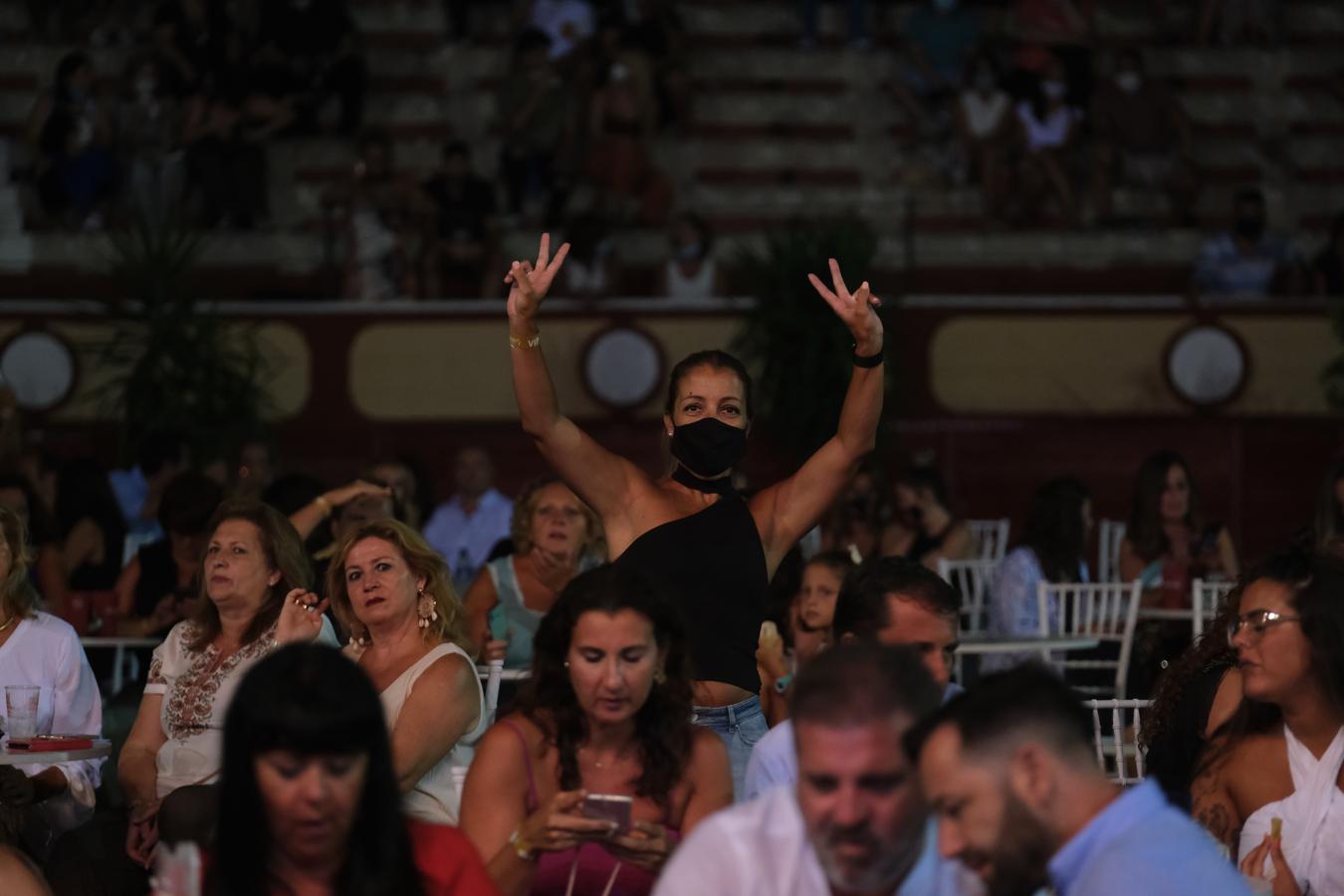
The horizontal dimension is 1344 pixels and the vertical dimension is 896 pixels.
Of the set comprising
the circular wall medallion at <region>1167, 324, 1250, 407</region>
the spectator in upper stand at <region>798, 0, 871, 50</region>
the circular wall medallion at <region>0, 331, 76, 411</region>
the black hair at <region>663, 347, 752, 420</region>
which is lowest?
the black hair at <region>663, 347, 752, 420</region>

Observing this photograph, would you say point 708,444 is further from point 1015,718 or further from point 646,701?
point 1015,718

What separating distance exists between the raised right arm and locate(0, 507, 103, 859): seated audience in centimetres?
152

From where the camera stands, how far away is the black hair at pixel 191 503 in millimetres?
7184

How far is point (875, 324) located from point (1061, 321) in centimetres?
821

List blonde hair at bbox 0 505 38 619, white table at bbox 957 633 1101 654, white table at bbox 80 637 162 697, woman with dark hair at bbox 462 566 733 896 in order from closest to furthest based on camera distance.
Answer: woman with dark hair at bbox 462 566 733 896
blonde hair at bbox 0 505 38 619
white table at bbox 80 637 162 697
white table at bbox 957 633 1101 654

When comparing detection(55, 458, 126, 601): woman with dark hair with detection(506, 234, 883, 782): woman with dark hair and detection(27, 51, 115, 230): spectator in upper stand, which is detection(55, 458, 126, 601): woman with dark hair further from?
detection(27, 51, 115, 230): spectator in upper stand

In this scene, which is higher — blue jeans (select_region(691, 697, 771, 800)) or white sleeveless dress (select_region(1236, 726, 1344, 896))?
blue jeans (select_region(691, 697, 771, 800))

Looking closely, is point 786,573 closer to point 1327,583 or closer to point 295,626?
point 295,626

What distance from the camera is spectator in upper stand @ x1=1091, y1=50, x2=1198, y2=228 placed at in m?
13.7

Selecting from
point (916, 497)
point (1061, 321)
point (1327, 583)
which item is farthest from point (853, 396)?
point (1061, 321)

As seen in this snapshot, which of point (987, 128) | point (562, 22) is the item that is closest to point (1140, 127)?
point (987, 128)

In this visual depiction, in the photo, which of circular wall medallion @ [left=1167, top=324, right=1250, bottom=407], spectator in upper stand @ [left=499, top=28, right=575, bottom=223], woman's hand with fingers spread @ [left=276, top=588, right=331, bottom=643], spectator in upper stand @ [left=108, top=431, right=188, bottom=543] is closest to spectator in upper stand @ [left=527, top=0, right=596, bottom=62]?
spectator in upper stand @ [left=499, top=28, right=575, bottom=223]

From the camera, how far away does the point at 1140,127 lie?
1375cm

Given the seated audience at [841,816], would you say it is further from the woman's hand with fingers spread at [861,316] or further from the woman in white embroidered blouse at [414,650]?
the woman in white embroidered blouse at [414,650]
